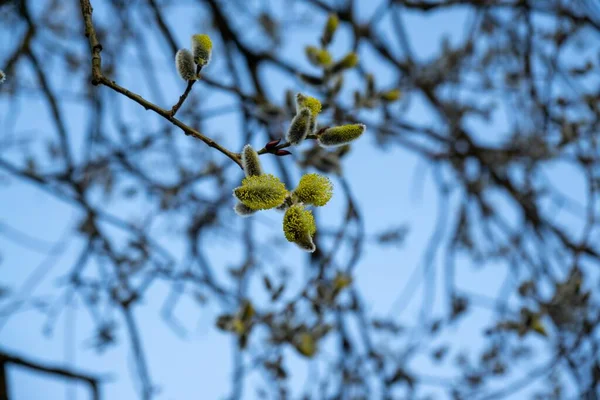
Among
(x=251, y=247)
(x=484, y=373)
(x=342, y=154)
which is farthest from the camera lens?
(x=484, y=373)

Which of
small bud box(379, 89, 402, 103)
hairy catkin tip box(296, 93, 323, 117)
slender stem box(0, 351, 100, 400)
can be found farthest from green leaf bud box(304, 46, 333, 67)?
slender stem box(0, 351, 100, 400)

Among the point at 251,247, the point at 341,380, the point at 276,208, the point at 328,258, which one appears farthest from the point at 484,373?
the point at 276,208

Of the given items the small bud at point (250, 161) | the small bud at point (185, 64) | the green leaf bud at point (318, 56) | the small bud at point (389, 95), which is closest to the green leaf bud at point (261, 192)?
the small bud at point (250, 161)

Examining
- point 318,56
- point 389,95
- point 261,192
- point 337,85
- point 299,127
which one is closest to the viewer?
point 261,192

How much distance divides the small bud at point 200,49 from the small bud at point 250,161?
0.24 m

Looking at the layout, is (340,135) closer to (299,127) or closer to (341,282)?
(299,127)

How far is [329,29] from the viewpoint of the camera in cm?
195

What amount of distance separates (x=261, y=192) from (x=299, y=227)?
0.32 feet

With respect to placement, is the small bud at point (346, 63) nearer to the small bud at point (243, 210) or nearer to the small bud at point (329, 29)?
the small bud at point (329, 29)

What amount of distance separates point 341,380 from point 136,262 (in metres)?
1.48

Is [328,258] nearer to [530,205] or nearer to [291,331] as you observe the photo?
[291,331]

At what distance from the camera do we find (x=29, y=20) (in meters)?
3.20

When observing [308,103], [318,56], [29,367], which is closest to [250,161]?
[308,103]

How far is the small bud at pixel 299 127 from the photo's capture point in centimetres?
109
